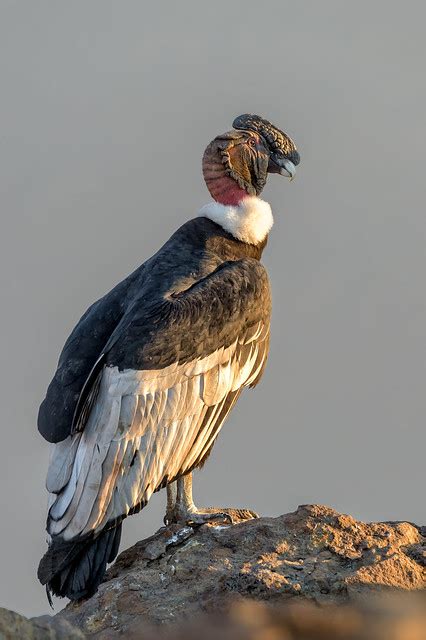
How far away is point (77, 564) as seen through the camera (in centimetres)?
897

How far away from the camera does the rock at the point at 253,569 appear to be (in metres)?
7.40

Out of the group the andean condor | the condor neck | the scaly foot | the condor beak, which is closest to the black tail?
the andean condor

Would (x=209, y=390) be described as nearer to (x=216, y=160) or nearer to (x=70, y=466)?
(x=70, y=466)

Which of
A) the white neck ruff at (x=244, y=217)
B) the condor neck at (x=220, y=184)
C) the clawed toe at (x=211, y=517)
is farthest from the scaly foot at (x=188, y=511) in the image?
the condor neck at (x=220, y=184)

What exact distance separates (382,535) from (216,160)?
544 cm

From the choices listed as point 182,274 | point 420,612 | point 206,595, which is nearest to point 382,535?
point 206,595

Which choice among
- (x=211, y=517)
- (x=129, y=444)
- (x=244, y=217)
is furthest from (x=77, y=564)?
(x=244, y=217)

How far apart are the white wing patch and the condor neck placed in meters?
2.50

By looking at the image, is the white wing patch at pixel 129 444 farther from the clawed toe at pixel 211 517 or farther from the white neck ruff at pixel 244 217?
the white neck ruff at pixel 244 217

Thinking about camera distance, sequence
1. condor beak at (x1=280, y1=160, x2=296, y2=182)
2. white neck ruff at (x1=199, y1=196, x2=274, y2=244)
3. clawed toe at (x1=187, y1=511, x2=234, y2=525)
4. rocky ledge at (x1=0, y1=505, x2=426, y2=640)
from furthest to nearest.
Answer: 1. condor beak at (x1=280, y1=160, x2=296, y2=182)
2. white neck ruff at (x1=199, y1=196, x2=274, y2=244)
3. clawed toe at (x1=187, y1=511, x2=234, y2=525)
4. rocky ledge at (x1=0, y1=505, x2=426, y2=640)

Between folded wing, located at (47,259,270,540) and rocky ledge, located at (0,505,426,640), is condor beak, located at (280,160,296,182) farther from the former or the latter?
rocky ledge, located at (0,505,426,640)

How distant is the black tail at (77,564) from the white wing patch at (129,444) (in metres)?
0.11

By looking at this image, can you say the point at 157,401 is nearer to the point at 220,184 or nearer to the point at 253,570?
the point at 253,570

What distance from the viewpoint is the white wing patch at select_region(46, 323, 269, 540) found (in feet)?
30.2
